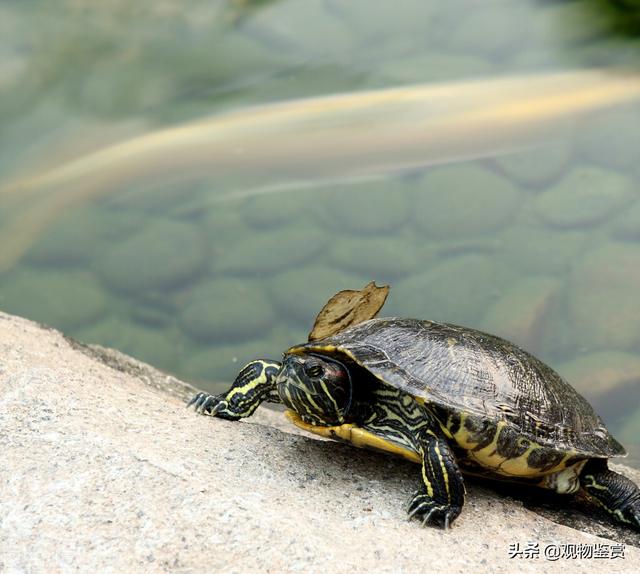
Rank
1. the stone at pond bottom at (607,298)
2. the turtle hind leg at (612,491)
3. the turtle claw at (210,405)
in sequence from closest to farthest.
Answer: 1. the turtle hind leg at (612,491)
2. the turtle claw at (210,405)
3. the stone at pond bottom at (607,298)

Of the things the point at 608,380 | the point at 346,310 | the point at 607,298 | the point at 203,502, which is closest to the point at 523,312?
the point at 607,298

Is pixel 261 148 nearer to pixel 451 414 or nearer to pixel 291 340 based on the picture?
pixel 291 340

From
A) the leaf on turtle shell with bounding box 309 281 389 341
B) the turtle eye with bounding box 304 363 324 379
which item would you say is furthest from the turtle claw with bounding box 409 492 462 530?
the leaf on turtle shell with bounding box 309 281 389 341

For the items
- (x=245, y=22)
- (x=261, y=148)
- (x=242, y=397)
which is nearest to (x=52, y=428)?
(x=242, y=397)

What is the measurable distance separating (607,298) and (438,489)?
9.71 feet

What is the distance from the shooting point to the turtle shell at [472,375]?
255 centimetres

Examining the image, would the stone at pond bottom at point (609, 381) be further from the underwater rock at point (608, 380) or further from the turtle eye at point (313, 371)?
the turtle eye at point (313, 371)

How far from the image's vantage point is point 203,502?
86.7 inches

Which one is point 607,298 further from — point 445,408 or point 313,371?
point 313,371

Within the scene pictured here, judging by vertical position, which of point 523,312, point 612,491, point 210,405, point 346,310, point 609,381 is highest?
point 346,310

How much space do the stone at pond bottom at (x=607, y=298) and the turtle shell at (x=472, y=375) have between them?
2096mm

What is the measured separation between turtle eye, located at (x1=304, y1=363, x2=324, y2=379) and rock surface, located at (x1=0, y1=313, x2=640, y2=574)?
28cm

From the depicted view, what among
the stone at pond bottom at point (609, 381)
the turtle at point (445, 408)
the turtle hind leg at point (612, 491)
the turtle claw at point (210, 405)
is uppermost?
the turtle at point (445, 408)

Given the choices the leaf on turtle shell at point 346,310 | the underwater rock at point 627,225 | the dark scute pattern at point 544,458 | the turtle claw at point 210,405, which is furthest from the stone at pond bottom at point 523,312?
the turtle claw at point 210,405
